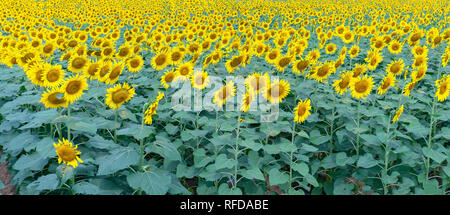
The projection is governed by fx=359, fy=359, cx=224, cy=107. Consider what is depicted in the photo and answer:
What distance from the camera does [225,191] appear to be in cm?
309

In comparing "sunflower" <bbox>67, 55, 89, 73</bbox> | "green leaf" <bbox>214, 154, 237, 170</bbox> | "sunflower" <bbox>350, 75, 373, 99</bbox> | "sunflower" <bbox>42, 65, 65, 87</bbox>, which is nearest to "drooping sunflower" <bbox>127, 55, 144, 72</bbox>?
"sunflower" <bbox>67, 55, 89, 73</bbox>

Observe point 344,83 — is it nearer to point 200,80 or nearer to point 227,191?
point 200,80

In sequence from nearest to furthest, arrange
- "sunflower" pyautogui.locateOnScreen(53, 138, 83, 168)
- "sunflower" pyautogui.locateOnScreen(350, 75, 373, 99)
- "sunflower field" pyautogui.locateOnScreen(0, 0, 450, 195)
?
"sunflower" pyautogui.locateOnScreen(53, 138, 83, 168) < "sunflower field" pyautogui.locateOnScreen(0, 0, 450, 195) < "sunflower" pyautogui.locateOnScreen(350, 75, 373, 99)

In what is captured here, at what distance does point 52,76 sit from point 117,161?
125 cm

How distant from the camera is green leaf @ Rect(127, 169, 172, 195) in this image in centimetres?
271

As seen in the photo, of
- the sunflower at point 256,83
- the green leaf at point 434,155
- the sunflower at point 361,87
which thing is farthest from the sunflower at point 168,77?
the green leaf at point 434,155

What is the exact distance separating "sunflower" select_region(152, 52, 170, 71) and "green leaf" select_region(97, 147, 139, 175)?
2.44 meters

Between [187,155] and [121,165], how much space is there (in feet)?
5.37

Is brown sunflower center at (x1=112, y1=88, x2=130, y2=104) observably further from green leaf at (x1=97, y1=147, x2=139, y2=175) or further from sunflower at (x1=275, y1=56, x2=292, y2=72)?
sunflower at (x1=275, y1=56, x2=292, y2=72)

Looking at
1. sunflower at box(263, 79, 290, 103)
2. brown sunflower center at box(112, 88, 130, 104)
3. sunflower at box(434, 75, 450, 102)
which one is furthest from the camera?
sunflower at box(434, 75, 450, 102)

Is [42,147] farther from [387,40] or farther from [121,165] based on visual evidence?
[387,40]

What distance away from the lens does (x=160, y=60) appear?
5.16m

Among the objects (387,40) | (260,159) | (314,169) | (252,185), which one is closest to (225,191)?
(252,185)

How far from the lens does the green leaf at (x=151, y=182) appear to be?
2713 mm
